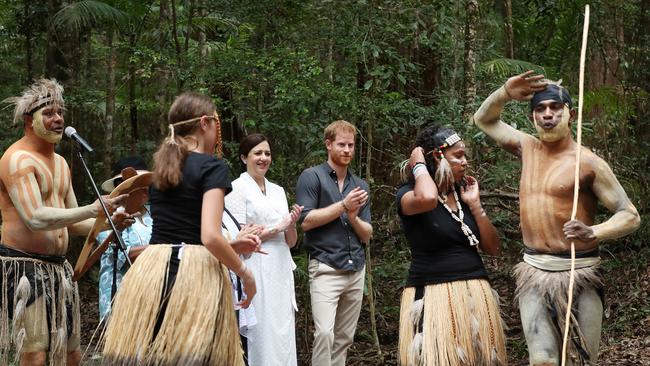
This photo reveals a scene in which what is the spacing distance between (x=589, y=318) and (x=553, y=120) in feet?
3.53

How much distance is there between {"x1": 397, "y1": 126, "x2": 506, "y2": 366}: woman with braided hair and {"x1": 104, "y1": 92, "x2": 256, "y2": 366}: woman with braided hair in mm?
1177

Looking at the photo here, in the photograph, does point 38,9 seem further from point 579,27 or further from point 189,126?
point 189,126

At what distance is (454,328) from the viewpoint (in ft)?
15.1

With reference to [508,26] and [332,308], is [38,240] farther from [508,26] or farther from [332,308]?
[508,26]

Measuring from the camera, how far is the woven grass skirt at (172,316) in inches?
149

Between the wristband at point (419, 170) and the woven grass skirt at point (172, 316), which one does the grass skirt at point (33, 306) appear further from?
the wristband at point (419, 170)

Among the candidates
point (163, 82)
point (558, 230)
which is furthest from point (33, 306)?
point (163, 82)

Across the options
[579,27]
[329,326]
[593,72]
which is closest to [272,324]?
[329,326]

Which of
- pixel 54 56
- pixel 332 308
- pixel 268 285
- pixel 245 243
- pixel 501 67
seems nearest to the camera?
pixel 245 243

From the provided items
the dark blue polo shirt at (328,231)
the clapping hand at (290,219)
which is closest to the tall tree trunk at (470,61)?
the dark blue polo shirt at (328,231)

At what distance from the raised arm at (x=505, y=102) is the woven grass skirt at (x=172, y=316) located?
1.96 meters

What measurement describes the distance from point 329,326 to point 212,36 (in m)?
5.69

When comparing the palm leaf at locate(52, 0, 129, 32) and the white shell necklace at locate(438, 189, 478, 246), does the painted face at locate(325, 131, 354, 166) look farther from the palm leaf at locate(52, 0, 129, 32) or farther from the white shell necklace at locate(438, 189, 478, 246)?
the palm leaf at locate(52, 0, 129, 32)

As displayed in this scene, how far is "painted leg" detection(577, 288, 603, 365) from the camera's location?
172 inches
